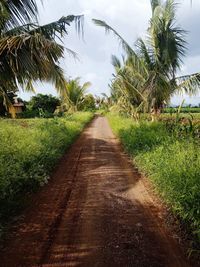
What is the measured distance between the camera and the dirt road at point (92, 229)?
4.34 meters

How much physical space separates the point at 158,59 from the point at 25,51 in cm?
842

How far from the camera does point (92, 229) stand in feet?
17.3

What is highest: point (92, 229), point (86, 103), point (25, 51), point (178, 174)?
point (25, 51)

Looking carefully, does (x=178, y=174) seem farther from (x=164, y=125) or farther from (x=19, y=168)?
(x=164, y=125)

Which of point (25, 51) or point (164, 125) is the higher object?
point (25, 51)

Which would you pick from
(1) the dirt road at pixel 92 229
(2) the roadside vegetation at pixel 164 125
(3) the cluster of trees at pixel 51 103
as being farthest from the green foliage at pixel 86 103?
(1) the dirt road at pixel 92 229

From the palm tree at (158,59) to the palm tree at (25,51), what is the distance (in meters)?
5.84

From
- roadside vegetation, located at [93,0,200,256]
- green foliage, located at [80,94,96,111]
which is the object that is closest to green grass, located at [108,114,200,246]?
roadside vegetation, located at [93,0,200,256]

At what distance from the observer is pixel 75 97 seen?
1417 inches

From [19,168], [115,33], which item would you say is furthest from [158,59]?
[19,168]

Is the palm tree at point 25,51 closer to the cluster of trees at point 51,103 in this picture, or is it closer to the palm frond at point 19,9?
the palm frond at point 19,9

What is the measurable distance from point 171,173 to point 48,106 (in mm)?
38462

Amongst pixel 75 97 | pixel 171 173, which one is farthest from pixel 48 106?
pixel 171 173

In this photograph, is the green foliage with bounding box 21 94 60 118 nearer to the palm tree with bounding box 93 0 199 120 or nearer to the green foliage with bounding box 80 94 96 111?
the green foliage with bounding box 80 94 96 111
